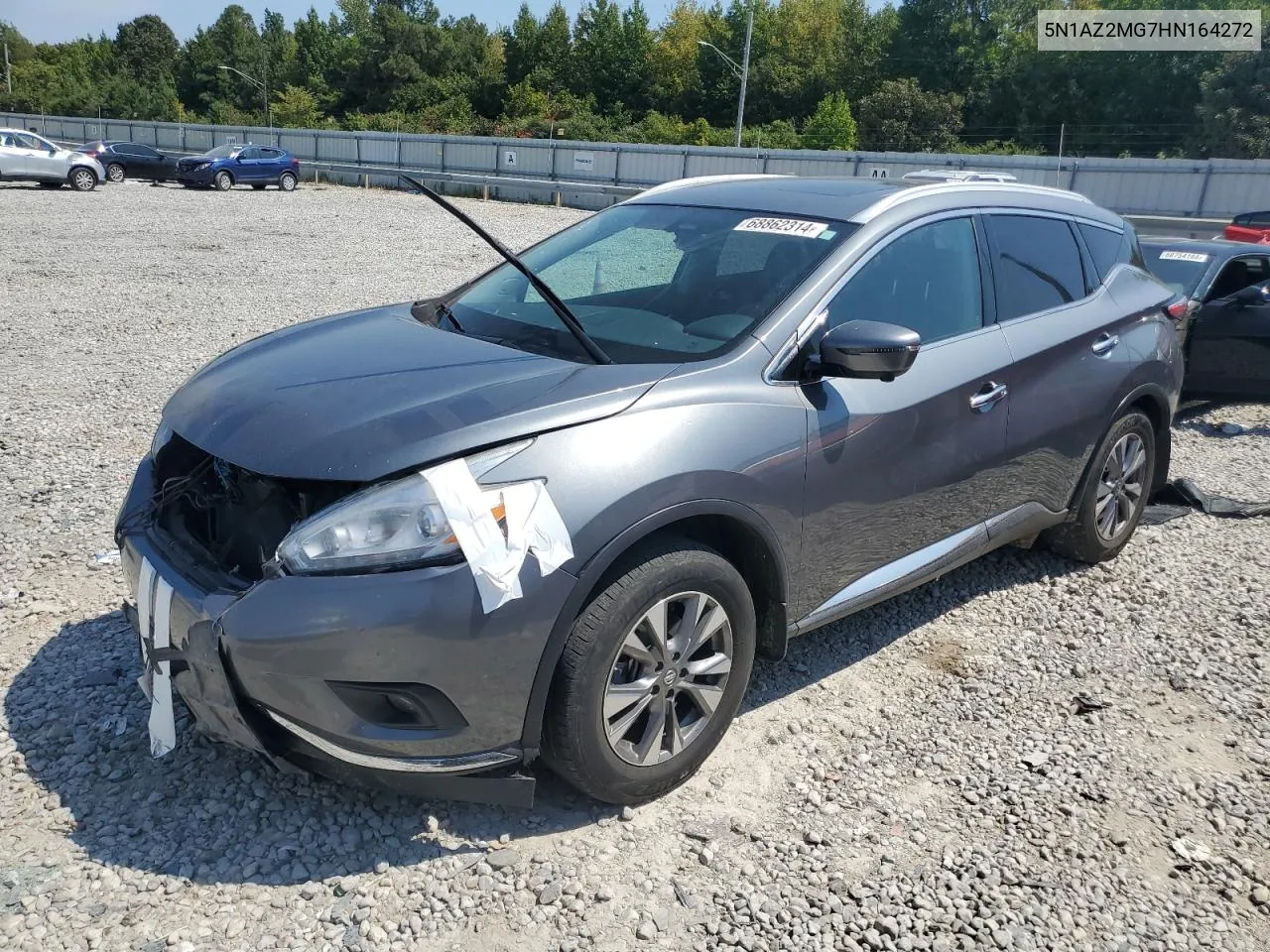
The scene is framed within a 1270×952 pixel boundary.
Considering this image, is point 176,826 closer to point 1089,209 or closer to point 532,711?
point 532,711

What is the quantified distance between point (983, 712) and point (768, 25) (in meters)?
86.3

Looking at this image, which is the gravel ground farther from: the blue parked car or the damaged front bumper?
the blue parked car

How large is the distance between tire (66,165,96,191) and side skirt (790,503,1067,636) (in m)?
29.4

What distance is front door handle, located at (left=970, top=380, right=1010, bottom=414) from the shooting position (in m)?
3.94

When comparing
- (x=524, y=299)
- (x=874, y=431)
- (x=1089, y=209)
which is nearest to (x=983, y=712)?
(x=874, y=431)

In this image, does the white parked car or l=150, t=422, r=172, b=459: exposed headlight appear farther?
the white parked car

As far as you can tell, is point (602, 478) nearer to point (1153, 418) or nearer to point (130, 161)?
point (1153, 418)

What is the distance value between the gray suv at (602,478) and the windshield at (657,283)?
15 mm

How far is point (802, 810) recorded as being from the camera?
→ 10.6 ft

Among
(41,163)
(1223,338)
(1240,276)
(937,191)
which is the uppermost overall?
(41,163)

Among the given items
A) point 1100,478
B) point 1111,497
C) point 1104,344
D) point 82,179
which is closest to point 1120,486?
point 1111,497

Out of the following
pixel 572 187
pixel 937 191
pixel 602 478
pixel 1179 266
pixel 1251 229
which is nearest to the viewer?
pixel 602 478

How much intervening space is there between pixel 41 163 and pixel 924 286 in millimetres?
29070

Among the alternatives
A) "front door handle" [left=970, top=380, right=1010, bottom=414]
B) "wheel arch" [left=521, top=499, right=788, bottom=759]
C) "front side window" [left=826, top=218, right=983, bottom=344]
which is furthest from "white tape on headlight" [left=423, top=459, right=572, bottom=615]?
"front door handle" [left=970, top=380, right=1010, bottom=414]
